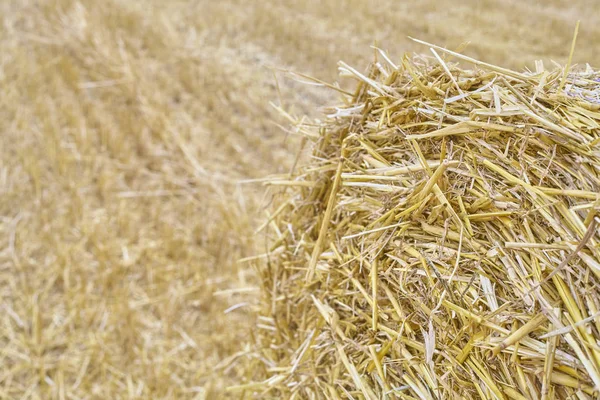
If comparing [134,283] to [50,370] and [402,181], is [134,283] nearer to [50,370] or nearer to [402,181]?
[50,370]

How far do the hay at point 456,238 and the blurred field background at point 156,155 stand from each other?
1.27ft

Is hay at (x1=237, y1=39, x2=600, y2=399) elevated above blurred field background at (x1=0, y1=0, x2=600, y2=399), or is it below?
above

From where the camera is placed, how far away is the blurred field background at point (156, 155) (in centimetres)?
196

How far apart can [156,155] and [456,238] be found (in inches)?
95.7

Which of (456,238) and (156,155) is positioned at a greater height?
(456,238)

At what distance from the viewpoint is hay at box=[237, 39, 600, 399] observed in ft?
2.46

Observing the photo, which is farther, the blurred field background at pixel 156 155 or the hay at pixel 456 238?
the blurred field background at pixel 156 155

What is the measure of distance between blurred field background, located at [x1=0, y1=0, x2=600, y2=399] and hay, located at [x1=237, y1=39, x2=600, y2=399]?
1.27ft

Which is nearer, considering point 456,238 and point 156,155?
point 456,238

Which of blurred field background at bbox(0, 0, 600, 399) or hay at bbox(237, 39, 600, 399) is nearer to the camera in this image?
hay at bbox(237, 39, 600, 399)

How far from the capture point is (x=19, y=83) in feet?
11.3

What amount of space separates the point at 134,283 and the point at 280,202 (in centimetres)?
116

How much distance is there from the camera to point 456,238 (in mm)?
891

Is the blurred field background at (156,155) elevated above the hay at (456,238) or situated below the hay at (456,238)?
below
